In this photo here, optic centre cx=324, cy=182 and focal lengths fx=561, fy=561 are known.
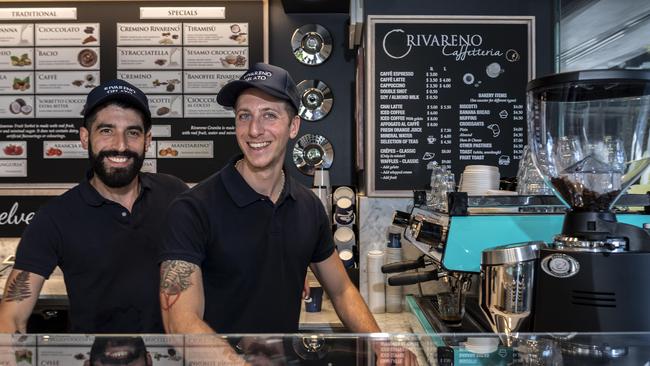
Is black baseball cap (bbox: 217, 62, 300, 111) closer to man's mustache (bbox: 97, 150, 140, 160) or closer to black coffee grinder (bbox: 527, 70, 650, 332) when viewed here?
man's mustache (bbox: 97, 150, 140, 160)

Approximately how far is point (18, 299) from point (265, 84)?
1.03 m

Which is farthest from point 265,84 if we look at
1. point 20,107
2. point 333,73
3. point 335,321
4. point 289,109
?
point 20,107

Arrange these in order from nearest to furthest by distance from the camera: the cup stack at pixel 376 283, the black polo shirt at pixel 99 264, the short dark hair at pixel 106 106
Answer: the black polo shirt at pixel 99 264 → the short dark hair at pixel 106 106 → the cup stack at pixel 376 283

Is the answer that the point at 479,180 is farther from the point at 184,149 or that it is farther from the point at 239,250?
the point at 184,149

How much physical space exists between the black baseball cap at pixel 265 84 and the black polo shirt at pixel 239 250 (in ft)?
0.73

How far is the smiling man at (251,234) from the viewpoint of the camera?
1474mm

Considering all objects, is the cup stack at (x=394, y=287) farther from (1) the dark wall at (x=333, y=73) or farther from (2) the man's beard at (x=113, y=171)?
(2) the man's beard at (x=113, y=171)

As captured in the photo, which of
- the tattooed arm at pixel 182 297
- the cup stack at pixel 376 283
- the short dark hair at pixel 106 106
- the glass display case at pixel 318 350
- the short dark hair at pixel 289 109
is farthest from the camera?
the cup stack at pixel 376 283

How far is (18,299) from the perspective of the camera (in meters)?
1.73

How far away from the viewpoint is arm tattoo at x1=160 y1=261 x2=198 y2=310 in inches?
54.5

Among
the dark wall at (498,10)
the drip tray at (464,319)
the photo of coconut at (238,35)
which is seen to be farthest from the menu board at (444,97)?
the photo of coconut at (238,35)

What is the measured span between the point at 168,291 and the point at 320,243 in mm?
544

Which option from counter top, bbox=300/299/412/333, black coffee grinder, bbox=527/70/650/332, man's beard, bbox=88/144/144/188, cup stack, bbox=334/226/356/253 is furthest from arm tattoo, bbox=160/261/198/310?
cup stack, bbox=334/226/356/253

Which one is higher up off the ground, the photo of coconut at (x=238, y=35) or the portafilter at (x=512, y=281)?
the photo of coconut at (x=238, y=35)
